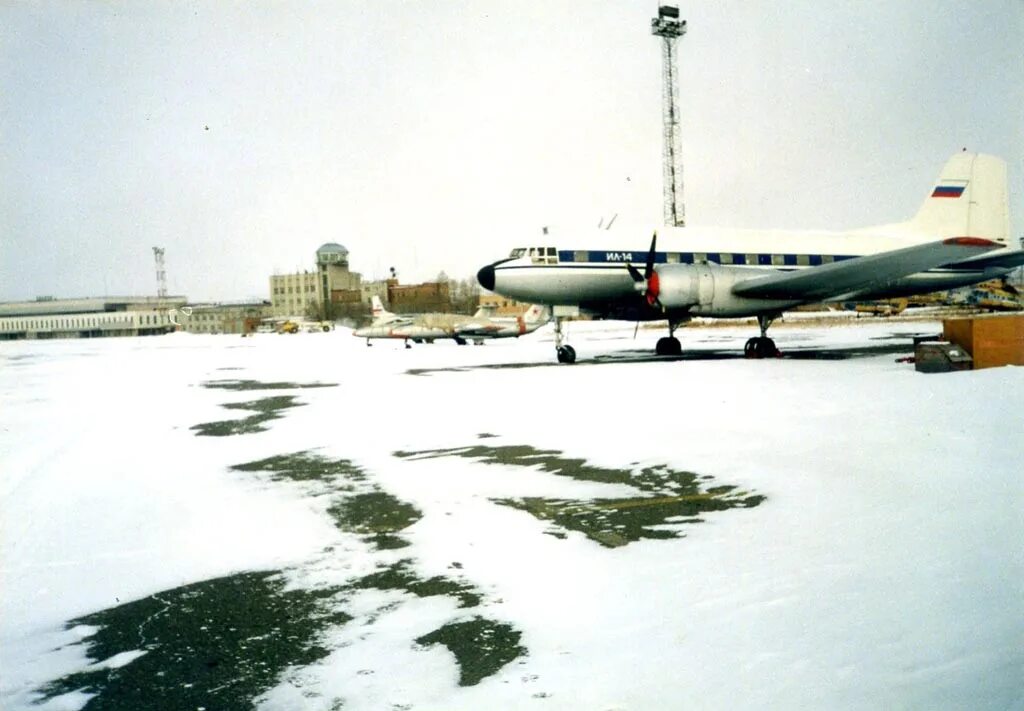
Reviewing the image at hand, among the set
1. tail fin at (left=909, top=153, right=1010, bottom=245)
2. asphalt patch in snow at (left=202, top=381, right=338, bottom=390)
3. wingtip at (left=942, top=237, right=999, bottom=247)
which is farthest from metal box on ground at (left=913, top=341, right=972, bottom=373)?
asphalt patch in snow at (left=202, top=381, right=338, bottom=390)

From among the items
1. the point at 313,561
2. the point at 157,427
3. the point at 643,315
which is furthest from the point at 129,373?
the point at 313,561

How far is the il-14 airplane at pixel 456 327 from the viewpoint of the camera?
135 ft

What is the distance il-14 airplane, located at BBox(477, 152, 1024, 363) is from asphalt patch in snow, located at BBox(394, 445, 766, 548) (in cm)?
1350

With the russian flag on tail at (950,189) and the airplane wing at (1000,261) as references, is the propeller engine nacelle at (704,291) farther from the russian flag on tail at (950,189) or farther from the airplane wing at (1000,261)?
the russian flag on tail at (950,189)

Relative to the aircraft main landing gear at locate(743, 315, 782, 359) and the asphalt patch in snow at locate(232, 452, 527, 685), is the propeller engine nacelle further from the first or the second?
the asphalt patch in snow at locate(232, 452, 527, 685)

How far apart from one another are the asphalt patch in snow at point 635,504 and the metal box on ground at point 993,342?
9.98m

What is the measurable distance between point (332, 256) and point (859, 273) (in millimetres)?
100785

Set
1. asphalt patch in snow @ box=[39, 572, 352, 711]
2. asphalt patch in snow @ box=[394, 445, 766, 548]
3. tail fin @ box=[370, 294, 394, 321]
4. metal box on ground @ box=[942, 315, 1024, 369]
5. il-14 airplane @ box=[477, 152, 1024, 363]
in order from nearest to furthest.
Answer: asphalt patch in snow @ box=[39, 572, 352, 711]
asphalt patch in snow @ box=[394, 445, 766, 548]
metal box on ground @ box=[942, 315, 1024, 369]
il-14 airplane @ box=[477, 152, 1024, 363]
tail fin @ box=[370, 294, 394, 321]

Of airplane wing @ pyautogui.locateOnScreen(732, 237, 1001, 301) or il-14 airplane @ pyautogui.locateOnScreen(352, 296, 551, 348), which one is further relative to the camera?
il-14 airplane @ pyautogui.locateOnScreen(352, 296, 551, 348)

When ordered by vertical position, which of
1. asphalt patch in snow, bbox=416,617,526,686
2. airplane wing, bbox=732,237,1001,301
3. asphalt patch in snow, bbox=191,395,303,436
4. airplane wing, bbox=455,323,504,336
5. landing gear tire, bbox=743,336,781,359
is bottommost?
asphalt patch in snow, bbox=416,617,526,686

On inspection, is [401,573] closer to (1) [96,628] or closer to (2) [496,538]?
(2) [496,538]

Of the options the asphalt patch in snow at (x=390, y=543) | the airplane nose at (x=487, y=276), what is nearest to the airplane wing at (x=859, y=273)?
the airplane nose at (x=487, y=276)

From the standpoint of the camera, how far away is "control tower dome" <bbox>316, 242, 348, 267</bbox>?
108094 millimetres

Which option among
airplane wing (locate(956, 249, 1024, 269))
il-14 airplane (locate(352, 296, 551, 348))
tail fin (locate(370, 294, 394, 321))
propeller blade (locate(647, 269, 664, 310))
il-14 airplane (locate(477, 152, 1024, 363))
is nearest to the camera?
propeller blade (locate(647, 269, 664, 310))
